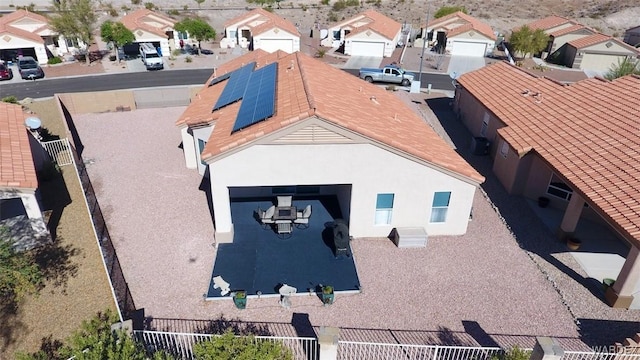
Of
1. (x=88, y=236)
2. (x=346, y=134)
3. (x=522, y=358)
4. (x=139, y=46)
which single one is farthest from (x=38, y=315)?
(x=139, y=46)

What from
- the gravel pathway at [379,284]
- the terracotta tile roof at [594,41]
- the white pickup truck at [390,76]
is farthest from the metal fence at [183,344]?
the terracotta tile roof at [594,41]

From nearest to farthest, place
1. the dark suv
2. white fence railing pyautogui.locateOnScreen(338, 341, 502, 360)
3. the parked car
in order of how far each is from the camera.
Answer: white fence railing pyautogui.locateOnScreen(338, 341, 502, 360), the parked car, the dark suv

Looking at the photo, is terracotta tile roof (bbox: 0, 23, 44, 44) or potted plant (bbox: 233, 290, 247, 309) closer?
potted plant (bbox: 233, 290, 247, 309)

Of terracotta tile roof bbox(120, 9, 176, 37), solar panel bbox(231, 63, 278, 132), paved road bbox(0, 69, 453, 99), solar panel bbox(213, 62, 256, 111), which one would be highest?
solar panel bbox(231, 63, 278, 132)

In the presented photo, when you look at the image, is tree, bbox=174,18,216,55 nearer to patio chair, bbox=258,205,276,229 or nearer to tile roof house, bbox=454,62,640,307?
tile roof house, bbox=454,62,640,307

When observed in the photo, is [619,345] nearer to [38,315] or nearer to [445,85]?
[38,315]

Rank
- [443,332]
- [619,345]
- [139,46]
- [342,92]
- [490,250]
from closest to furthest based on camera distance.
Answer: [619,345]
[443,332]
[490,250]
[342,92]
[139,46]

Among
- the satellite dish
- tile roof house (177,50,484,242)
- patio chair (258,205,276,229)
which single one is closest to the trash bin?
tile roof house (177,50,484,242)

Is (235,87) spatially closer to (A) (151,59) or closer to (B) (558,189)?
(B) (558,189)
